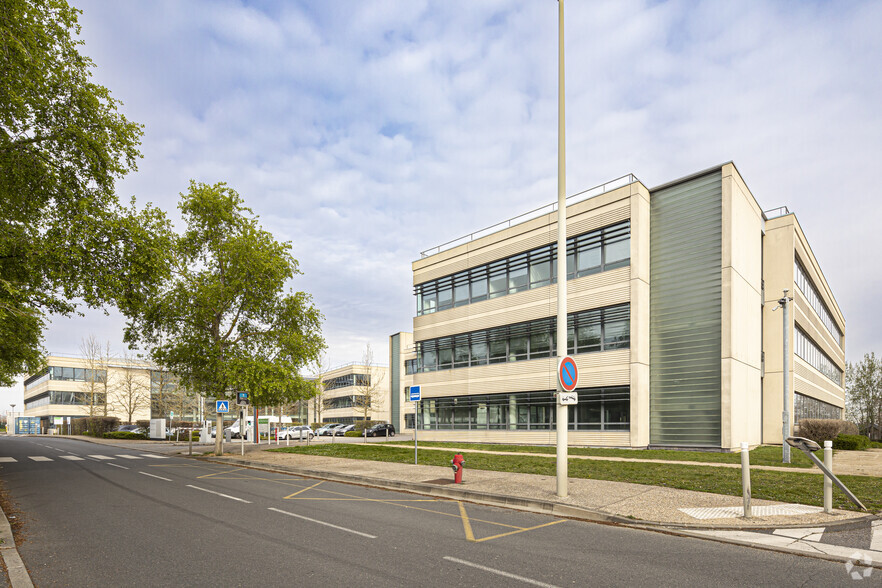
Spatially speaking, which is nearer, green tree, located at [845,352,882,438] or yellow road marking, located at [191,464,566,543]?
yellow road marking, located at [191,464,566,543]

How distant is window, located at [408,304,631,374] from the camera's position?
89.8 ft

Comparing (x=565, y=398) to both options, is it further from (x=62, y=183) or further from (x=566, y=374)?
(x=62, y=183)

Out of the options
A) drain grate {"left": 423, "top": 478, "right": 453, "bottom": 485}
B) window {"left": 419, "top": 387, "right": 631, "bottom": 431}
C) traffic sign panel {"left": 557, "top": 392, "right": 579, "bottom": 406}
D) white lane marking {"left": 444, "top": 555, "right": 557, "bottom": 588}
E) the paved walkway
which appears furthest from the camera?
window {"left": 419, "top": 387, "right": 631, "bottom": 431}

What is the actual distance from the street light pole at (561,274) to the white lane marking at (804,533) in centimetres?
399

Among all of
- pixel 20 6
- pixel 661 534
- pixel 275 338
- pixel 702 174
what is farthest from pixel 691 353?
pixel 20 6

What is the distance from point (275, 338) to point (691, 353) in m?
20.8

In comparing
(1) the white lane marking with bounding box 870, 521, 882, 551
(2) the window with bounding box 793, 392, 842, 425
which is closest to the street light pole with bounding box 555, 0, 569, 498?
(1) the white lane marking with bounding box 870, 521, 882, 551

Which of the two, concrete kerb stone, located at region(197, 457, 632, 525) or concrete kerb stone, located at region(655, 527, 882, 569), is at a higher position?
concrete kerb stone, located at region(655, 527, 882, 569)

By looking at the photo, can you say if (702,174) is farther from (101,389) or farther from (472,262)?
(101,389)

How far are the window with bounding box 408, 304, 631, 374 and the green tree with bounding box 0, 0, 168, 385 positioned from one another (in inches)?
816

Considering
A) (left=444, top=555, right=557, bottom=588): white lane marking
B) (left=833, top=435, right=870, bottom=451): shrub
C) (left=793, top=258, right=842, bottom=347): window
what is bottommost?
(left=833, top=435, right=870, bottom=451): shrub

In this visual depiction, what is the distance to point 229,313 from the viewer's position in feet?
91.7

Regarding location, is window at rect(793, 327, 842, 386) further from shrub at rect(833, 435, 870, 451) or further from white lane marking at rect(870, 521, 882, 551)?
white lane marking at rect(870, 521, 882, 551)

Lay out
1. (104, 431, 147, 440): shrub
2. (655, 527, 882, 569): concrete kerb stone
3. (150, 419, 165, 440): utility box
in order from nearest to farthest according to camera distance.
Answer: (655, 527, 882, 569): concrete kerb stone < (150, 419, 165, 440): utility box < (104, 431, 147, 440): shrub
